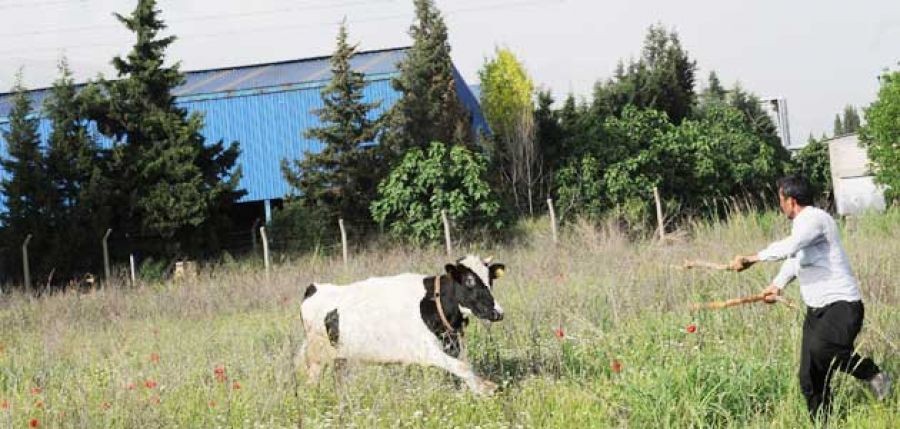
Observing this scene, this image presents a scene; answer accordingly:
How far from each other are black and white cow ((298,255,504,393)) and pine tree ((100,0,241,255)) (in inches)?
629

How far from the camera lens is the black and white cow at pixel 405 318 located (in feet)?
23.1

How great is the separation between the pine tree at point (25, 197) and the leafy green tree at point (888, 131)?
979 inches

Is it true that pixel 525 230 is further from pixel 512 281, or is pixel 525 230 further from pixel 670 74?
pixel 670 74

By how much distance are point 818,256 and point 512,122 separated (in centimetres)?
2441

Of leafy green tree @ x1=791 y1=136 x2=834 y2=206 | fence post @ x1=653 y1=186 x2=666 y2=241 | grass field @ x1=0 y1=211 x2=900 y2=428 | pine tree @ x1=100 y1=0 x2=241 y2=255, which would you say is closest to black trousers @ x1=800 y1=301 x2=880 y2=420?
grass field @ x1=0 y1=211 x2=900 y2=428

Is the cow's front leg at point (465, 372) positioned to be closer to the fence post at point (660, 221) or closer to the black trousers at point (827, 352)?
the black trousers at point (827, 352)

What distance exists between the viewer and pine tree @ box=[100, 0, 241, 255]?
75.0ft

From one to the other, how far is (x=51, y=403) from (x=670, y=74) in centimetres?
3326

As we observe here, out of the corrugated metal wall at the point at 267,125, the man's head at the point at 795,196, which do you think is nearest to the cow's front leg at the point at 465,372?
the man's head at the point at 795,196

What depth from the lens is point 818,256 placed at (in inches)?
221

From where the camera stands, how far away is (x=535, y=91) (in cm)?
3078

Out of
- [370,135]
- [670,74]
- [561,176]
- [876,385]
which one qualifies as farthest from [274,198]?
[876,385]

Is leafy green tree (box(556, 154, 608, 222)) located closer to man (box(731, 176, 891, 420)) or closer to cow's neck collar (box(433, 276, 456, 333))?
cow's neck collar (box(433, 276, 456, 333))

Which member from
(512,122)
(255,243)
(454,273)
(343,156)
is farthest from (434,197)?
(454,273)
